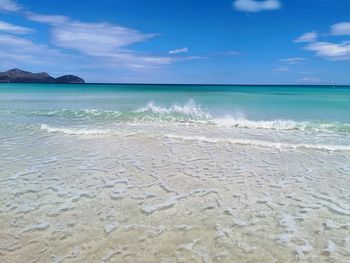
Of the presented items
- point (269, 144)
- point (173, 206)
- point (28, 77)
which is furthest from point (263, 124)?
point (28, 77)

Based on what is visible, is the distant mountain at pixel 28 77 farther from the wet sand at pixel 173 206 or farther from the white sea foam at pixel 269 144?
the white sea foam at pixel 269 144

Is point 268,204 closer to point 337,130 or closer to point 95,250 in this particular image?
point 95,250

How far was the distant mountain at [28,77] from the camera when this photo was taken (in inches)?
5896

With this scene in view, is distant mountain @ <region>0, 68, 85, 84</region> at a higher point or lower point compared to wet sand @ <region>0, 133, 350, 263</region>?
higher

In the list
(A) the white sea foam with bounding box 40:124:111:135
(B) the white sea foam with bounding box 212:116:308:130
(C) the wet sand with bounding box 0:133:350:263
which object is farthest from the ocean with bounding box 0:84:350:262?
(B) the white sea foam with bounding box 212:116:308:130

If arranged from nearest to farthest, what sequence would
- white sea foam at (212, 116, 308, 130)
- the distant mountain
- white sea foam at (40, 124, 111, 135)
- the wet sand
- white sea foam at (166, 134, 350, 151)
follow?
the wet sand < white sea foam at (166, 134, 350, 151) < white sea foam at (40, 124, 111, 135) < white sea foam at (212, 116, 308, 130) < the distant mountain

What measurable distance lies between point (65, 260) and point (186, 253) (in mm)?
1653

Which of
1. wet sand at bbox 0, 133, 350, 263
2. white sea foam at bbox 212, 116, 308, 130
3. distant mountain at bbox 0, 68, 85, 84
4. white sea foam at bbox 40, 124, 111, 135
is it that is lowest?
wet sand at bbox 0, 133, 350, 263

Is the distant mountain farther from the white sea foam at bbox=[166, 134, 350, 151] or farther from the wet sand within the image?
the white sea foam at bbox=[166, 134, 350, 151]

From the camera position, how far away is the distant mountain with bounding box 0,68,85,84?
491 ft

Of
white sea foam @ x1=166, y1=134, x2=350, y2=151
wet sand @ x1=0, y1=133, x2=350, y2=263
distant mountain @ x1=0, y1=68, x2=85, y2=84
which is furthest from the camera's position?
distant mountain @ x1=0, y1=68, x2=85, y2=84

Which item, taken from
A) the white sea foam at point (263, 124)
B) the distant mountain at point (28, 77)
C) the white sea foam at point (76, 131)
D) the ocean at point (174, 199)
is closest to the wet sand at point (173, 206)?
the ocean at point (174, 199)

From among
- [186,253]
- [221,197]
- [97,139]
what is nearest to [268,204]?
[221,197]

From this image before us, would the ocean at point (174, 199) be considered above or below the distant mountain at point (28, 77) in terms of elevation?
below
